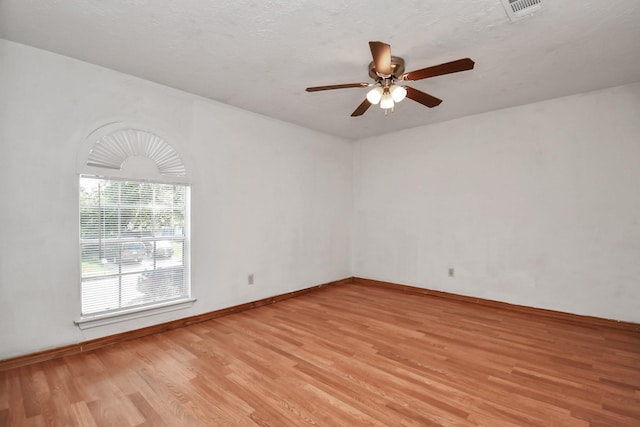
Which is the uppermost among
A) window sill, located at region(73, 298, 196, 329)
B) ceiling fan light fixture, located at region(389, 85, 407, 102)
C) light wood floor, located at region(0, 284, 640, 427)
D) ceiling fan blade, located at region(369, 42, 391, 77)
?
ceiling fan blade, located at region(369, 42, 391, 77)

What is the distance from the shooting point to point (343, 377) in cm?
238

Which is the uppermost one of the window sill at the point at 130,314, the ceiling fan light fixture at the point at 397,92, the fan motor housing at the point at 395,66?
the fan motor housing at the point at 395,66

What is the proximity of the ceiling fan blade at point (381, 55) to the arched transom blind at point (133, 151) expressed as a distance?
8.01 ft

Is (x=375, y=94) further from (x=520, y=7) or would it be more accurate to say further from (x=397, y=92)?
(x=520, y=7)

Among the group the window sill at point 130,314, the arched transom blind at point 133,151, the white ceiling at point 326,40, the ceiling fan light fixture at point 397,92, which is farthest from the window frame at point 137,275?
the ceiling fan light fixture at point 397,92

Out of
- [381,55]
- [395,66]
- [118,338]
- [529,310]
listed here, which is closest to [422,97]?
[395,66]

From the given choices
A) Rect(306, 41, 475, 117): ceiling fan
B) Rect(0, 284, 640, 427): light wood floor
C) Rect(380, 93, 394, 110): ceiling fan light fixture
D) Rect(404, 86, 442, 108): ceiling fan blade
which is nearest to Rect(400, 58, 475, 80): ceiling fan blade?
Rect(306, 41, 475, 117): ceiling fan

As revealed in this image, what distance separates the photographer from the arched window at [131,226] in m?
2.90

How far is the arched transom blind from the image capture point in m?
2.96

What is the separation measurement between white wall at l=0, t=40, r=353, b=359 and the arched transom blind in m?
0.11

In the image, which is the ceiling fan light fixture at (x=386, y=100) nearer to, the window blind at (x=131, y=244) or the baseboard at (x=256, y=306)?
the window blind at (x=131, y=244)

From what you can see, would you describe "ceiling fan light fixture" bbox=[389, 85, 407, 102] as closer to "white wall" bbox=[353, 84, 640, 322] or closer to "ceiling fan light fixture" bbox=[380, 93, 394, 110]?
"ceiling fan light fixture" bbox=[380, 93, 394, 110]

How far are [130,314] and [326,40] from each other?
10.5ft

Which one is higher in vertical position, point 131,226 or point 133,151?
point 133,151
